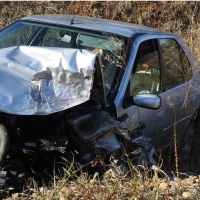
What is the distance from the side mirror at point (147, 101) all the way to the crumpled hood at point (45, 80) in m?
0.67

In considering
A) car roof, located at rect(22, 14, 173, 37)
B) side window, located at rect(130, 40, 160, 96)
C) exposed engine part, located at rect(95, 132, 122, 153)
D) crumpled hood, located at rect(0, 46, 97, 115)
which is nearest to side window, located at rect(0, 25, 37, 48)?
car roof, located at rect(22, 14, 173, 37)

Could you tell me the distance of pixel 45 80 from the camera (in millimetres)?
3980

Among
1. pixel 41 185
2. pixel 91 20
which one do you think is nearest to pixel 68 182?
pixel 41 185

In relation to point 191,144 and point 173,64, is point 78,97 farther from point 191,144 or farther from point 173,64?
point 191,144

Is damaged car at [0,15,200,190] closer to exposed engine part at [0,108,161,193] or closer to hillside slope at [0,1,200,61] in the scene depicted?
exposed engine part at [0,108,161,193]

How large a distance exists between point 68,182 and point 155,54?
206 centimetres

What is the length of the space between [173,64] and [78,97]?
6.82 feet

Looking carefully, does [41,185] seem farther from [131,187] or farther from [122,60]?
[122,60]

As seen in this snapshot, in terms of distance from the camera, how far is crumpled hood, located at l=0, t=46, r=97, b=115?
3725 mm

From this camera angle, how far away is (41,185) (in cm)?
389

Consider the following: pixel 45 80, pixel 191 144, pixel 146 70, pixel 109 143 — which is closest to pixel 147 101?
pixel 109 143

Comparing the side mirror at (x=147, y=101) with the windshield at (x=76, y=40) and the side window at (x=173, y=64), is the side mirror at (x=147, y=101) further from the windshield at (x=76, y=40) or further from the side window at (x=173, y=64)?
the side window at (x=173, y=64)

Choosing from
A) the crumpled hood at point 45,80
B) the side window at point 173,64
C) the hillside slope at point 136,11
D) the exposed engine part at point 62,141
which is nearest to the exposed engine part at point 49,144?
the exposed engine part at point 62,141

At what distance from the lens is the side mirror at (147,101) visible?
4.40 metres
